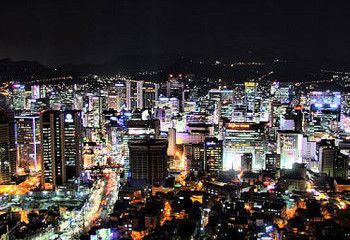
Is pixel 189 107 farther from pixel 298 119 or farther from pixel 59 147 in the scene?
pixel 59 147

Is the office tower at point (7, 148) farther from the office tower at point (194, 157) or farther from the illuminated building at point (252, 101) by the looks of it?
the illuminated building at point (252, 101)

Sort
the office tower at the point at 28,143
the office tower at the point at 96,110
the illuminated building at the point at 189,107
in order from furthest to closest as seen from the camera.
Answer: the illuminated building at the point at 189,107
the office tower at the point at 96,110
the office tower at the point at 28,143

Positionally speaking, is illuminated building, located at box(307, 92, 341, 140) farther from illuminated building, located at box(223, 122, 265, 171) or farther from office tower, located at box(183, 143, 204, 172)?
office tower, located at box(183, 143, 204, 172)

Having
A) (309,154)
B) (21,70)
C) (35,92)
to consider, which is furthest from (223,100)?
(21,70)

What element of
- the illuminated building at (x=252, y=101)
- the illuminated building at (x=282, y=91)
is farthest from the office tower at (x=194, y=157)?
the illuminated building at (x=282, y=91)

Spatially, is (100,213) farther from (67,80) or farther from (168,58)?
(168,58)

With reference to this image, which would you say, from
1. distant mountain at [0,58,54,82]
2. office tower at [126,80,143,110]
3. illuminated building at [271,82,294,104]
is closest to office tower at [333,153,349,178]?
illuminated building at [271,82,294,104]
